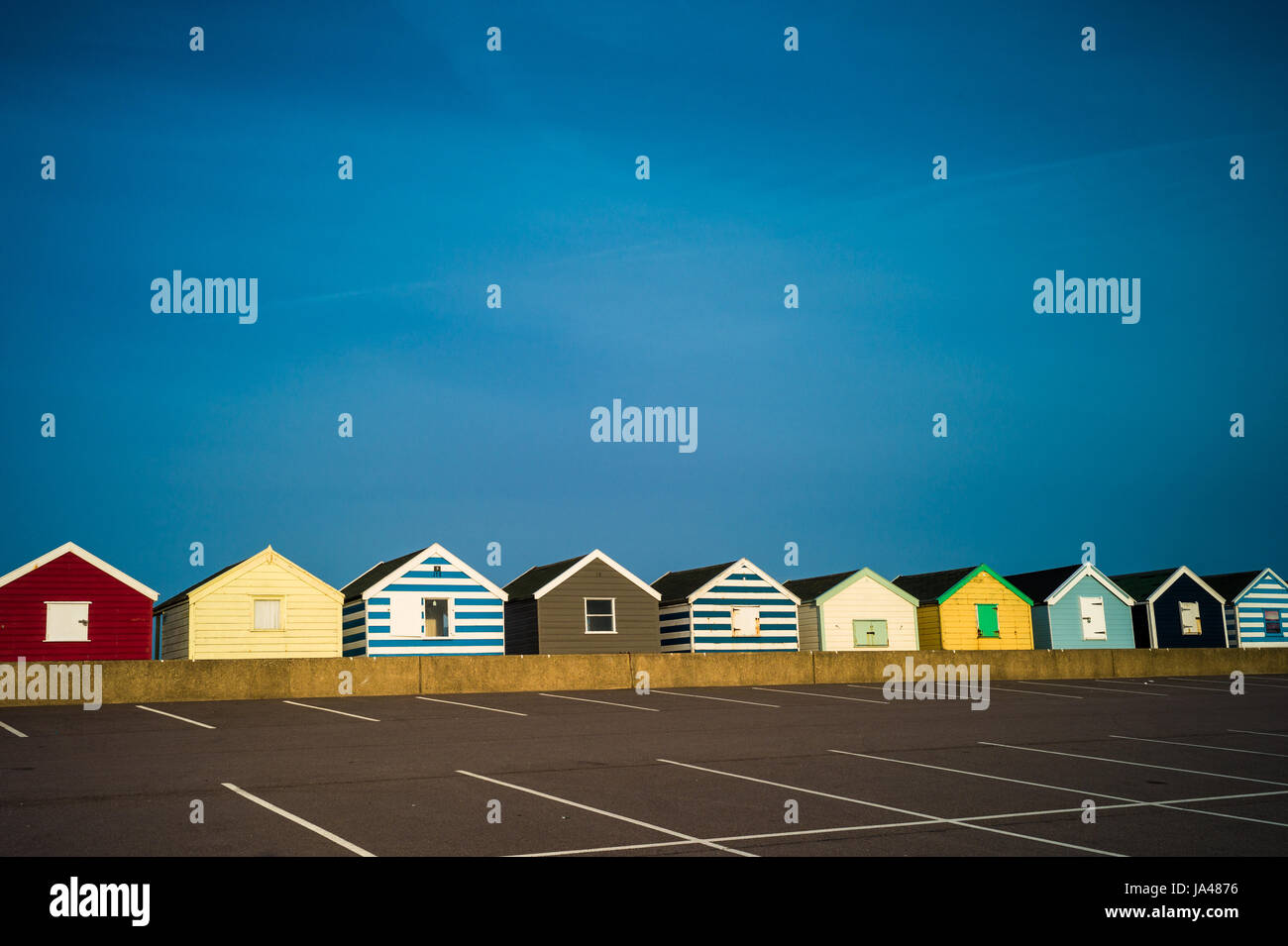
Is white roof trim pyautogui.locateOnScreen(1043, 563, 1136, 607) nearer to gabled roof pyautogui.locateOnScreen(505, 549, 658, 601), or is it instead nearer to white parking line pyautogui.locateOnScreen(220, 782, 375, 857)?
gabled roof pyautogui.locateOnScreen(505, 549, 658, 601)

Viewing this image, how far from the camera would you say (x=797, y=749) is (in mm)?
16062

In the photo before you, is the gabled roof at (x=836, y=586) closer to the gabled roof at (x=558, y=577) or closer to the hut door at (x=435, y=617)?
the gabled roof at (x=558, y=577)

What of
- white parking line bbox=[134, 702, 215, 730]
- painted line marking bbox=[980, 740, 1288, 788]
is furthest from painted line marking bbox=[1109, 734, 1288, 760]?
white parking line bbox=[134, 702, 215, 730]

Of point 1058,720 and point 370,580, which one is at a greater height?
point 370,580

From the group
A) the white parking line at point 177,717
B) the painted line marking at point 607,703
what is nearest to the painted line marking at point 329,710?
the white parking line at point 177,717

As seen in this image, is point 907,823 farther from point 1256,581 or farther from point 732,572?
point 1256,581

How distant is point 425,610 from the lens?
124 feet

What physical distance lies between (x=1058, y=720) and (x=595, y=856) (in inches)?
610

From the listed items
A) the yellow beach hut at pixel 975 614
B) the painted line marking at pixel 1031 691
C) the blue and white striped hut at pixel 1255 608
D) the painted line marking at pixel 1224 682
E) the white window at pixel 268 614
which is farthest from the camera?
the blue and white striped hut at pixel 1255 608

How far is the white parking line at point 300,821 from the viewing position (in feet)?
28.7

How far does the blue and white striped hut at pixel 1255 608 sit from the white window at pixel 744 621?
26.2m

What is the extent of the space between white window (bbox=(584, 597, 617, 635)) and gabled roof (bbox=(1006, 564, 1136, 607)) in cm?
2124
